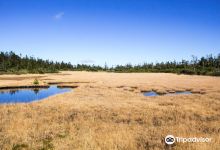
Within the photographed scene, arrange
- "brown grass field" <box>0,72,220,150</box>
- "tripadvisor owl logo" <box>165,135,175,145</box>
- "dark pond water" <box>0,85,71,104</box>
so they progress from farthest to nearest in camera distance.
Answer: "dark pond water" <box>0,85,71,104</box>, "brown grass field" <box>0,72,220,150</box>, "tripadvisor owl logo" <box>165,135,175,145</box>

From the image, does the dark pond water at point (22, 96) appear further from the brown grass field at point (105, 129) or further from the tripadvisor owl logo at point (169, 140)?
the tripadvisor owl logo at point (169, 140)

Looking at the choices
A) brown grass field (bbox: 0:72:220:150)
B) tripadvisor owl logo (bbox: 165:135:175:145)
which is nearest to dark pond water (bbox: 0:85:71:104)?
brown grass field (bbox: 0:72:220:150)

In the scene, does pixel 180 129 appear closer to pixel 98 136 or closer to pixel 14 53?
pixel 98 136

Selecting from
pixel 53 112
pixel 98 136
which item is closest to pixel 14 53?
pixel 53 112

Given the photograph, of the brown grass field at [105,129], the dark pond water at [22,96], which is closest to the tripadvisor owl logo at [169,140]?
the brown grass field at [105,129]

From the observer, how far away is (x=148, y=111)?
20.5m

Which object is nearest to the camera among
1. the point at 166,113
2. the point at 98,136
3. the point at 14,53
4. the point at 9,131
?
the point at 98,136

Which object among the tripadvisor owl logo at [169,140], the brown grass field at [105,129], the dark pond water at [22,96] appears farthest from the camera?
the dark pond water at [22,96]

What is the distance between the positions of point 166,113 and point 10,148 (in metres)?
13.3

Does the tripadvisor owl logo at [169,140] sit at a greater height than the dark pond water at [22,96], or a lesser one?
greater

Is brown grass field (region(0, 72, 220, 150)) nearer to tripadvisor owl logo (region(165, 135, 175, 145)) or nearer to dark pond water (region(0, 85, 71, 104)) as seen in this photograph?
tripadvisor owl logo (region(165, 135, 175, 145))

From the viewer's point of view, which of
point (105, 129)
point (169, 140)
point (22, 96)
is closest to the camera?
point (169, 140)

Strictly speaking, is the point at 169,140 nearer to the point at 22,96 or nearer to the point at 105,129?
the point at 105,129

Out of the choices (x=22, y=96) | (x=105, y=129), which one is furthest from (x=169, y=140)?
(x=22, y=96)
